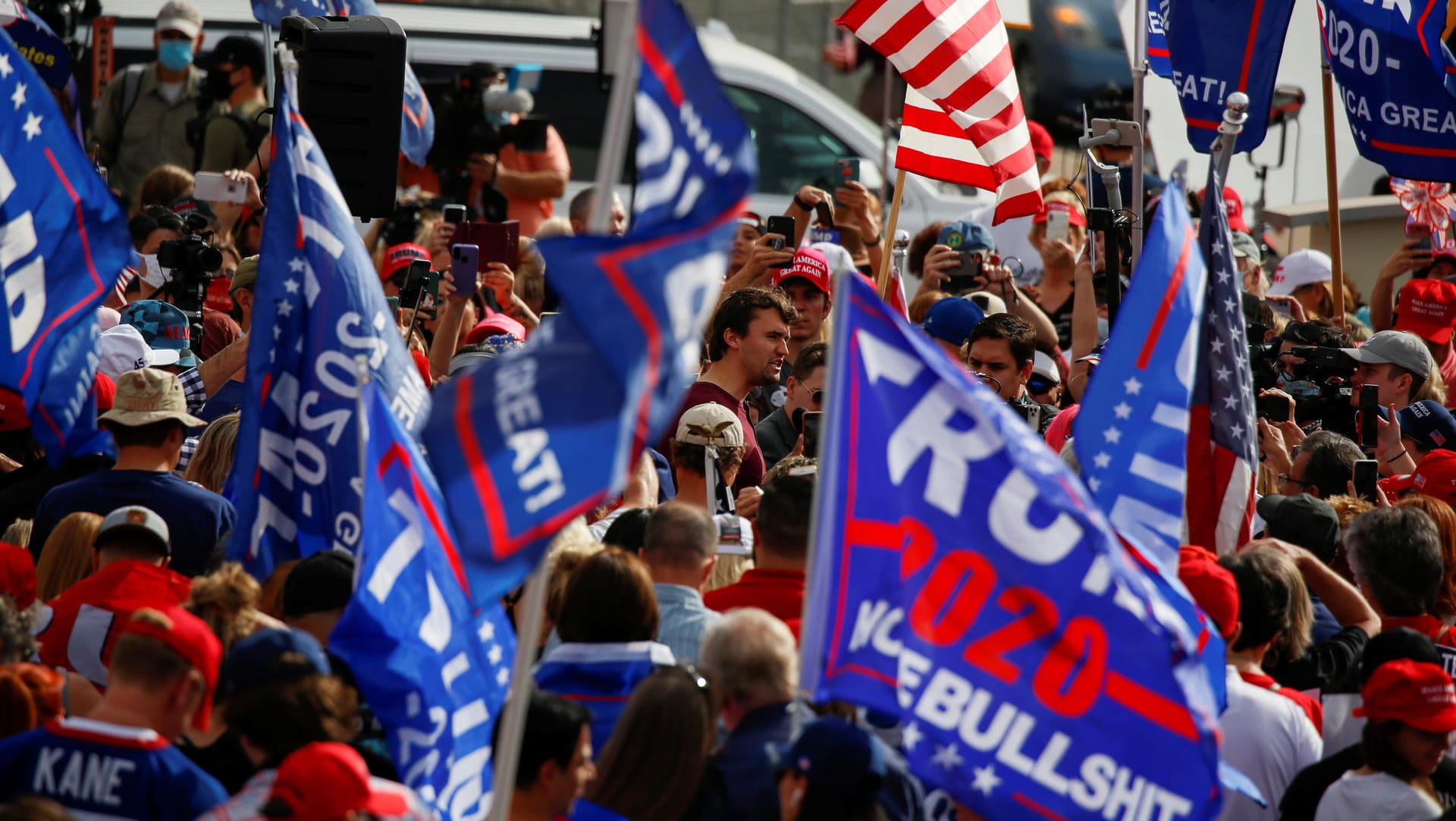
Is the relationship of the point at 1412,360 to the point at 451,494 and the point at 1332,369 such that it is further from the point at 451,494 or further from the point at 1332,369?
the point at 451,494

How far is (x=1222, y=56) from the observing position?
7824mm

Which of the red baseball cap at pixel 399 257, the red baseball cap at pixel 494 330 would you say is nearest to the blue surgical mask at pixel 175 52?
the red baseball cap at pixel 399 257

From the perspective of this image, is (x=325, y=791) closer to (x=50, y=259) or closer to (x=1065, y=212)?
(x=50, y=259)

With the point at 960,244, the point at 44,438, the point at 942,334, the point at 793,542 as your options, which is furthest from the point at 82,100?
the point at 793,542

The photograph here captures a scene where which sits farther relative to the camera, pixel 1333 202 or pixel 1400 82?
pixel 1333 202

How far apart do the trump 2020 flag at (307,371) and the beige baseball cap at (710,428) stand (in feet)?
3.67

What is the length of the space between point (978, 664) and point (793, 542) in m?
1.16

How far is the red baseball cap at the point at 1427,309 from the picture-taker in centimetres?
941

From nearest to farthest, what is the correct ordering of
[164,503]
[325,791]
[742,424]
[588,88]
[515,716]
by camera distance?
1. [325,791]
2. [515,716]
3. [164,503]
4. [742,424]
5. [588,88]

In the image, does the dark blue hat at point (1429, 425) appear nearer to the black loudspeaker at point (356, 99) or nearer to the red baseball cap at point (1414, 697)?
the red baseball cap at point (1414, 697)

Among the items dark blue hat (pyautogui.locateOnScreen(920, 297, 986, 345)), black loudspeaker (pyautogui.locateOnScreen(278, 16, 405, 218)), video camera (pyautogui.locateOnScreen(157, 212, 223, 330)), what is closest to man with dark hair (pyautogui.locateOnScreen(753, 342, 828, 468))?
dark blue hat (pyautogui.locateOnScreen(920, 297, 986, 345))

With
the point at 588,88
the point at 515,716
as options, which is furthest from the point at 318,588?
the point at 588,88

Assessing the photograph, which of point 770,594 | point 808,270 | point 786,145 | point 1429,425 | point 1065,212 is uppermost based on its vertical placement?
point 786,145

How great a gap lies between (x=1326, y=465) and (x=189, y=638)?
4223 millimetres
